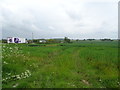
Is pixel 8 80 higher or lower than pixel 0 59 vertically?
lower

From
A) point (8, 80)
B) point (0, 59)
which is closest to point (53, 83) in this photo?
point (8, 80)

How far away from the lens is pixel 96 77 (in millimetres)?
9172

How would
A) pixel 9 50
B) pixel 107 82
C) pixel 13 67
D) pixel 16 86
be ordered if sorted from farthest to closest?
pixel 9 50 < pixel 13 67 < pixel 107 82 < pixel 16 86

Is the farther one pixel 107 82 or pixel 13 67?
pixel 13 67

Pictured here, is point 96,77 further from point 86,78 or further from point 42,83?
point 42,83

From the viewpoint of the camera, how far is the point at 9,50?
13828 millimetres

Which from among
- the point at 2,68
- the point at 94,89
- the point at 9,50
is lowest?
the point at 94,89

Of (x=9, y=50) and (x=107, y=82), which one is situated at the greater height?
(x=9, y=50)

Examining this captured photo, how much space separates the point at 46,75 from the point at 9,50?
21.1 ft

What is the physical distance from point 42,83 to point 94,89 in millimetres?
2643

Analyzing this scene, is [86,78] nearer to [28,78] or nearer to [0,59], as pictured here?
[28,78]

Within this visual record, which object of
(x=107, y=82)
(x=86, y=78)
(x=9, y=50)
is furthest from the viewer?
(x=9, y=50)

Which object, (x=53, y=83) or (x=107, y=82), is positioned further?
(x=107, y=82)

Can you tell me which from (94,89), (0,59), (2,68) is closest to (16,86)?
(2,68)
